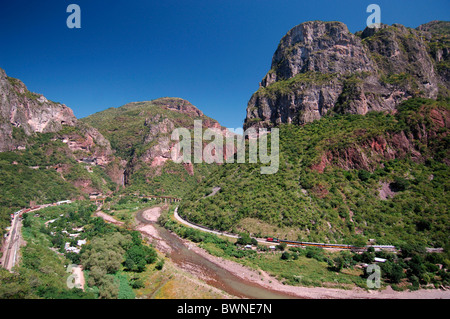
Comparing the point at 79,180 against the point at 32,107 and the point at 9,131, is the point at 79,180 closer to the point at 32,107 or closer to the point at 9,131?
the point at 9,131

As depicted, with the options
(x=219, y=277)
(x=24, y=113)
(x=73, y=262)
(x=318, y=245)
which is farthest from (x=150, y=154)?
(x=318, y=245)

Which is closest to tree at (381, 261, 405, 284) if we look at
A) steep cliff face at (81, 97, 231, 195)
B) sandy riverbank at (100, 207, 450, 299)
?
sandy riverbank at (100, 207, 450, 299)

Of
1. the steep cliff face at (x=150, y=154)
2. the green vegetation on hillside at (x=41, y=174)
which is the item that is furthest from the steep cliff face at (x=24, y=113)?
the steep cliff face at (x=150, y=154)

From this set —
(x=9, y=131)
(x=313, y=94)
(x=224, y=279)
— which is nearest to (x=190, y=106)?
(x=9, y=131)

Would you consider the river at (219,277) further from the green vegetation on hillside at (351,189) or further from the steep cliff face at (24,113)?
the steep cliff face at (24,113)

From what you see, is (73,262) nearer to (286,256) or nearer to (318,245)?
(286,256)

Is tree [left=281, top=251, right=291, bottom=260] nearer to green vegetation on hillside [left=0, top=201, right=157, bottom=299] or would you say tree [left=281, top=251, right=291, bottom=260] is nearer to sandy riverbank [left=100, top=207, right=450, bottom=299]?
sandy riverbank [left=100, top=207, right=450, bottom=299]
